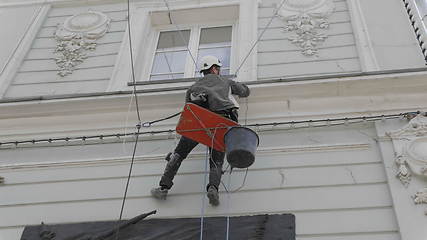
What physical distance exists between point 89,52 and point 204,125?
10.6ft

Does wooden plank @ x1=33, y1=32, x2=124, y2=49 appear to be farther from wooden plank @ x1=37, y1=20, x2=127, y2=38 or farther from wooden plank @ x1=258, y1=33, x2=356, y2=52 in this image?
wooden plank @ x1=258, y1=33, x2=356, y2=52

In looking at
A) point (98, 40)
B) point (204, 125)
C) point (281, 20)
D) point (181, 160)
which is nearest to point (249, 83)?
point (204, 125)

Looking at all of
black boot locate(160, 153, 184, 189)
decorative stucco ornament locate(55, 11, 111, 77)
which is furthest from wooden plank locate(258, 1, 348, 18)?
black boot locate(160, 153, 184, 189)

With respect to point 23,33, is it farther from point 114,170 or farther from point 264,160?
point 264,160

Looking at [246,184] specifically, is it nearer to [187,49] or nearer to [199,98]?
[199,98]

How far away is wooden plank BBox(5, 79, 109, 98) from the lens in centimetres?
714

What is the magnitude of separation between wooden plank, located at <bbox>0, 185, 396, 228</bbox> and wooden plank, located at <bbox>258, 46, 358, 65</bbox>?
223 centimetres

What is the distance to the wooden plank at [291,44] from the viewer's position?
280 inches

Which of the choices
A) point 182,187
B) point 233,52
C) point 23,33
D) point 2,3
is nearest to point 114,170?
point 182,187

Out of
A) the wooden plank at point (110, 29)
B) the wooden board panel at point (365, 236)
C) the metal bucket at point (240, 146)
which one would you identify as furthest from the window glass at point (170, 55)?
the wooden board panel at point (365, 236)

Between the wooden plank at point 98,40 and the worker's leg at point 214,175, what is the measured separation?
327cm

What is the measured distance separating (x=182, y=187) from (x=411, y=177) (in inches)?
89.4

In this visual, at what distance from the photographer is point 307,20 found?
758 centimetres

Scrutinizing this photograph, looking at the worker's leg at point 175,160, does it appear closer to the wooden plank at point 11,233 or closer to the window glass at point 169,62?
the wooden plank at point 11,233
